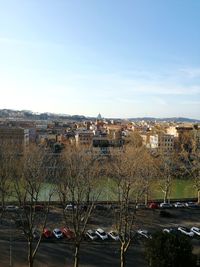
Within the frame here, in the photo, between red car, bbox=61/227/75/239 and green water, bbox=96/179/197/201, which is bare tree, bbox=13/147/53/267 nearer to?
red car, bbox=61/227/75/239

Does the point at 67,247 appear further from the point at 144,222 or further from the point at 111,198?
the point at 111,198

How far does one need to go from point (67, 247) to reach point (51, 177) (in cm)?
549

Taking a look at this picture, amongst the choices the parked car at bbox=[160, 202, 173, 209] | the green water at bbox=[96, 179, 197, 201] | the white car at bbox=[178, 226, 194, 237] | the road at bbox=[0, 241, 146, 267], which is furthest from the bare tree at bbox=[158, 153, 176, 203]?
the road at bbox=[0, 241, 146, 267]

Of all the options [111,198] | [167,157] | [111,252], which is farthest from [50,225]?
[167,157]

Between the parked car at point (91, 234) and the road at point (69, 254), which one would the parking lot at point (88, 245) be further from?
the parked car at point (91, 234)

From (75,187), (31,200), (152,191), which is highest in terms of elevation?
(31,200)

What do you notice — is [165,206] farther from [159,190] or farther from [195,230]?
[159,190]

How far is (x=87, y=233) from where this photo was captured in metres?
17.9

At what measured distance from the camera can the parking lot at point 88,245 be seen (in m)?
15.2

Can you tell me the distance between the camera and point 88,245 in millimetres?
16844

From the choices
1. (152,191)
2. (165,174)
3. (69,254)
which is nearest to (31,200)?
(69,254)

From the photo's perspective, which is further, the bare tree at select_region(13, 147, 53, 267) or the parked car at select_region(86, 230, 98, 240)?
the parked car at select_region(86, 230, 98, 240)

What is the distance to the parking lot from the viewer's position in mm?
15188

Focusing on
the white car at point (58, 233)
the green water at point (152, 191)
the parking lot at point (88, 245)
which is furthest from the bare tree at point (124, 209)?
the green water at point (152, 191)
